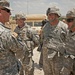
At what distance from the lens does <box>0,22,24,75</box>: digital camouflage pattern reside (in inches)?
161

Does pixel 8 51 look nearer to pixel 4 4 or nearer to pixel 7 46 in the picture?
pixel 7 46

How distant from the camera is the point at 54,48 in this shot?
19.5 ft

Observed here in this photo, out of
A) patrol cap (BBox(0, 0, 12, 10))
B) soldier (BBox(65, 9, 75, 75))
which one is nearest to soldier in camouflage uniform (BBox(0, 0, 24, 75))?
patrol cap (BBox(0, 0, 12, 10))

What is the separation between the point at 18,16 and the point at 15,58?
2721mm

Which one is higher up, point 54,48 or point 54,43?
point 54,43

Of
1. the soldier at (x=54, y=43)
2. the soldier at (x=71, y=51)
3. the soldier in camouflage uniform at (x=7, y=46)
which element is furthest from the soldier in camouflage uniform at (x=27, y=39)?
the soldier in camouflage uniform at (x=7, y=46)

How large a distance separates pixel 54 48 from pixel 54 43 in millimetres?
112

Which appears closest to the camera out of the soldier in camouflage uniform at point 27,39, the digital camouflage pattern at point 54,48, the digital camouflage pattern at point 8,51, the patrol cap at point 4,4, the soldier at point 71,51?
the digital camouflage pattern at point 8,51

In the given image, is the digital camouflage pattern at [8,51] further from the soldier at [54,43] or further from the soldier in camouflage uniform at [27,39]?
the soldier in camouflage uniform at [27,39]

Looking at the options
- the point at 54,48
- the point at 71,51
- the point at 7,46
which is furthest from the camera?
the point at 54,48

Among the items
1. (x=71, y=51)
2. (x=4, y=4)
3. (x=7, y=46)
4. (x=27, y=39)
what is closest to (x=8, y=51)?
(x=7, y=46)

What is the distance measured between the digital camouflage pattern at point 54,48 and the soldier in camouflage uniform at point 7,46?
5.52ft

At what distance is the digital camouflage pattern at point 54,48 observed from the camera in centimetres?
588

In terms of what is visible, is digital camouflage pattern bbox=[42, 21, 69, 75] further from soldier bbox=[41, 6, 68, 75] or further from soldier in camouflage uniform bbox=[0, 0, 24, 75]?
soldier in camouflage uniform bbox=[0, 0, 24, 75]
